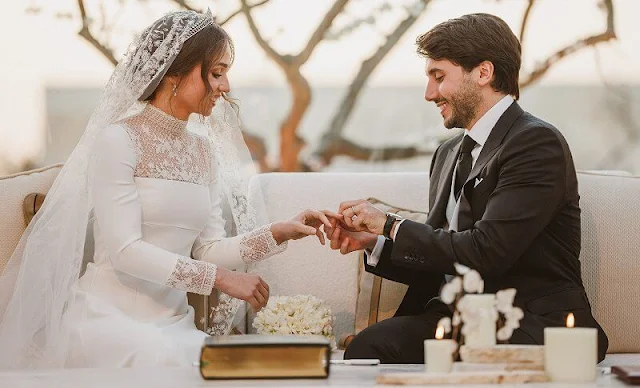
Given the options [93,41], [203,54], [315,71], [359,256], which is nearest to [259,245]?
[359,256]

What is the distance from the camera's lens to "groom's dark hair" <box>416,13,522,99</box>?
3.17m

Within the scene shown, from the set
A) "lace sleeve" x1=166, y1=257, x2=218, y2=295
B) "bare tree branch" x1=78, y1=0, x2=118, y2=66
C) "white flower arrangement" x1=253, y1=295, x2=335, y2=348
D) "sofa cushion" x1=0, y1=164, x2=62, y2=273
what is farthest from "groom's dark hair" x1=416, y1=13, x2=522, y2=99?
"bare tree branch" x1=78, y1=0, x2=118, y2=66

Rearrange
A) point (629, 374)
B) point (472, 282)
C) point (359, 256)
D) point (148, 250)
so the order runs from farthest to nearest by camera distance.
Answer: point (359, 256)
point (148, 250)
point (629, 374)
point (472, 282)

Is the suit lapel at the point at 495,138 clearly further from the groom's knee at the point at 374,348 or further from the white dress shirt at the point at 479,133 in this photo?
the groom's knee at the point at 374,348

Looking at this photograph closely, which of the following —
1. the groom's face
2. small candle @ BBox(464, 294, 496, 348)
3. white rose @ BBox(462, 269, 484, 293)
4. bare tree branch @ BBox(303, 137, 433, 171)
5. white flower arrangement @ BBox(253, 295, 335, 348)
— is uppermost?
the groom's face

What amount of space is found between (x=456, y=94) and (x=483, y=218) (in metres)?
0.54

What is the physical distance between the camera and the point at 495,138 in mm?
3070

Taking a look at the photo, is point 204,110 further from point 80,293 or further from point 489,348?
point 489,348

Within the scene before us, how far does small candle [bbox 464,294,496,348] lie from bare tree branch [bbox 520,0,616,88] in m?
3.06

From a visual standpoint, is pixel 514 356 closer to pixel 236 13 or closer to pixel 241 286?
pixel 241 286

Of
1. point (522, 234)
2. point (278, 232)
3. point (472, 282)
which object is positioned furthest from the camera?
point (278, 232)

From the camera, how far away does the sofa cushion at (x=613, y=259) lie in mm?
3426

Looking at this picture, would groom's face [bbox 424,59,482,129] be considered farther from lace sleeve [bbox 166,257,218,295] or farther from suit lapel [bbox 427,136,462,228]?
lace sleeve [bbox 166,257,218,295]

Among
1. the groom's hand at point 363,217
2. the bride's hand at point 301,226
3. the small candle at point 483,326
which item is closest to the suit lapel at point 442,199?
the groom's hand at point 363,217
